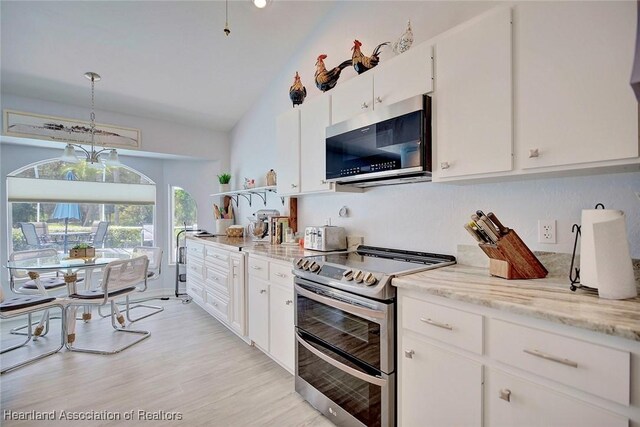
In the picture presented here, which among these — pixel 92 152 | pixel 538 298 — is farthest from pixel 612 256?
pixel 92 152

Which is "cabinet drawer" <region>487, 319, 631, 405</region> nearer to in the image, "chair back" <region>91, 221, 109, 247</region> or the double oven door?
the double oven door

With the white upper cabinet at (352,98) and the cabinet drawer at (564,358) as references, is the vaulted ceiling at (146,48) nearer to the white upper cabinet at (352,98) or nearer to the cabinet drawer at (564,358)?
the white upper cabinet at (352,98)

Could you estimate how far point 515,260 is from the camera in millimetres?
1406

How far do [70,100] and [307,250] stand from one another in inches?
128

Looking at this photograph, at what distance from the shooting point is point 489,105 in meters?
1.41

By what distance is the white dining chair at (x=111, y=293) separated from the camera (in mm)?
2713

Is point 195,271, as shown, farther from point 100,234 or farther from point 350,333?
point 350,333

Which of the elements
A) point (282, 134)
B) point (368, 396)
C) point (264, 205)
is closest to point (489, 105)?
point (368, 396)

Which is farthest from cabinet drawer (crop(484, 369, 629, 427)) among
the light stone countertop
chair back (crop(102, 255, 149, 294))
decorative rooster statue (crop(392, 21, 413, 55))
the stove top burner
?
chair back (crop(102, 255, 149, 294))

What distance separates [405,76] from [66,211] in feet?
14.7

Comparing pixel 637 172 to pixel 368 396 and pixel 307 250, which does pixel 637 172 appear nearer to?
pixel 368 396

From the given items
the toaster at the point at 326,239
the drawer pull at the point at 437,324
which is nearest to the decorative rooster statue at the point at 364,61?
the toaster at the point at 326,239

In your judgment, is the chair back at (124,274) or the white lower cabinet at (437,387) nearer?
the white lower cabinet at (437,387)

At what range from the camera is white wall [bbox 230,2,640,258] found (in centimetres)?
142
